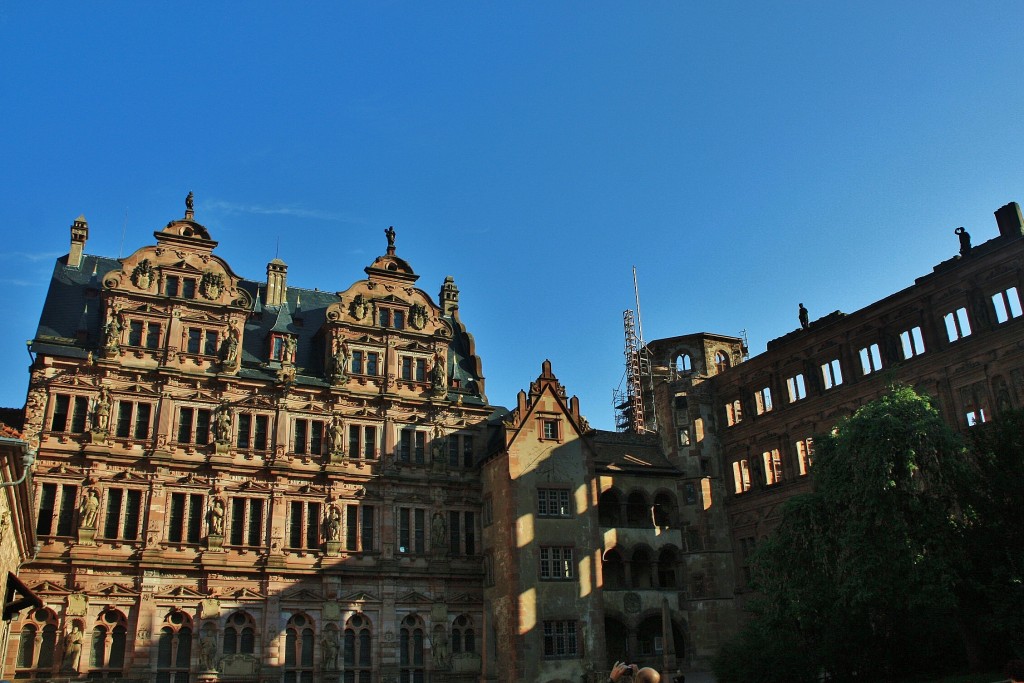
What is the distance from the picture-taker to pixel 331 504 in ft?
146

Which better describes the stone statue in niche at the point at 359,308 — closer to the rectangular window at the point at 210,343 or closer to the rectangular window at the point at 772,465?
the rectangular window at the point at 210,343

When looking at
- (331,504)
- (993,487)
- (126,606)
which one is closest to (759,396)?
(993,487)

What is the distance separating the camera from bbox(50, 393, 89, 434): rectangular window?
4016 centimetres

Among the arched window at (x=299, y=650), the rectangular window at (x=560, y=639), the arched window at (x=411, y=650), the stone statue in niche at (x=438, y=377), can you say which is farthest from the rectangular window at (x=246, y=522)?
the rectangular window at (x=560, y=639)

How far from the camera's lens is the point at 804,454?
4922cm

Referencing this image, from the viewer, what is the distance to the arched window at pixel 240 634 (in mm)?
40625

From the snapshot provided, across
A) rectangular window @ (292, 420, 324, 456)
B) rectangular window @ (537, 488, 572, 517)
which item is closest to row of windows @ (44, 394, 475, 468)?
rectangular window @ (292, 420, 324, 456)

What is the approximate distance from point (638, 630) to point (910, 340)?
20634mm

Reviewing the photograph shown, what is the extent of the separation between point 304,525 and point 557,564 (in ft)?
41.7

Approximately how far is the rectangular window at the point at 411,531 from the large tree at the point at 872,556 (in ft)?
53.3

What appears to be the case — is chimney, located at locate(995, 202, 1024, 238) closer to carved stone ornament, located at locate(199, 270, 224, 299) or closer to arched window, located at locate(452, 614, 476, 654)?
arched window, located at locate(452, 614, 476, 654)

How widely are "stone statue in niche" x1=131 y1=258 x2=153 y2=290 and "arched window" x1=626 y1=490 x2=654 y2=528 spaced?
28233mm

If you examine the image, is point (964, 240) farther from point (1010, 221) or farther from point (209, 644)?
point (209, 644)

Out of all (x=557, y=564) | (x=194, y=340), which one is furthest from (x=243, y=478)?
(x=557, y=564)
